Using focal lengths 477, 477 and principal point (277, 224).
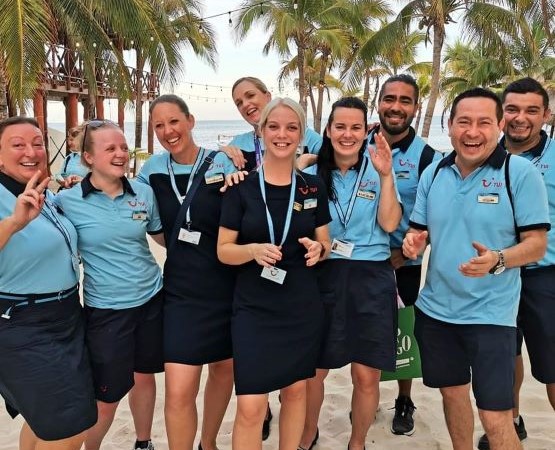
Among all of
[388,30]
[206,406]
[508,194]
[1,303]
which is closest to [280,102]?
[508,194]

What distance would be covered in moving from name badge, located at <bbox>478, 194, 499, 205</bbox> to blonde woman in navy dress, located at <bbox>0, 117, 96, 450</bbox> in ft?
7.50

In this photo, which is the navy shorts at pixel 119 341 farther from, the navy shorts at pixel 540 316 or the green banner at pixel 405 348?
the navy shorts at pixel 540 316

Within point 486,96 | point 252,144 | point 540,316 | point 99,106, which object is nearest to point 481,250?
point 486,96

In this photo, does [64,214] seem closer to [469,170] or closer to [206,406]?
[206,406]

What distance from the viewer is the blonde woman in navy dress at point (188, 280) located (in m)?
2.93

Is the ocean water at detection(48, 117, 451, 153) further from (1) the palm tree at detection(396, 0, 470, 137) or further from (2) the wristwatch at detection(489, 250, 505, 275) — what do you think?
(2) the wristwatch at detection(489, 250, 505, 275)

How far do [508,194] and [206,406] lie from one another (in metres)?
2.36

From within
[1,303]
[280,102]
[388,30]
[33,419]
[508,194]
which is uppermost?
[388,30]

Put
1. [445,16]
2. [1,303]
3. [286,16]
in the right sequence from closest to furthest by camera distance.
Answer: [1,303]
[445,16]
[286,16]

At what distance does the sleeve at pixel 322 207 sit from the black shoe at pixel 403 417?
1.90 metres

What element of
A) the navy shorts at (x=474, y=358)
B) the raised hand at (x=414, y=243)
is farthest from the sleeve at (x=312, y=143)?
the navy shorts at (x=474, y=358)

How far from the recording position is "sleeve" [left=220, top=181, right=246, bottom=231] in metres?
2.72

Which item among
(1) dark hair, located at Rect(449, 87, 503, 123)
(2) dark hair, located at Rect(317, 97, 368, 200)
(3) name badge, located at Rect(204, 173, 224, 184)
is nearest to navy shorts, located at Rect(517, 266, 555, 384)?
(1) dark hair, located at Rect(449, 87, 503, 123)

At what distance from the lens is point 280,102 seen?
2795mm
